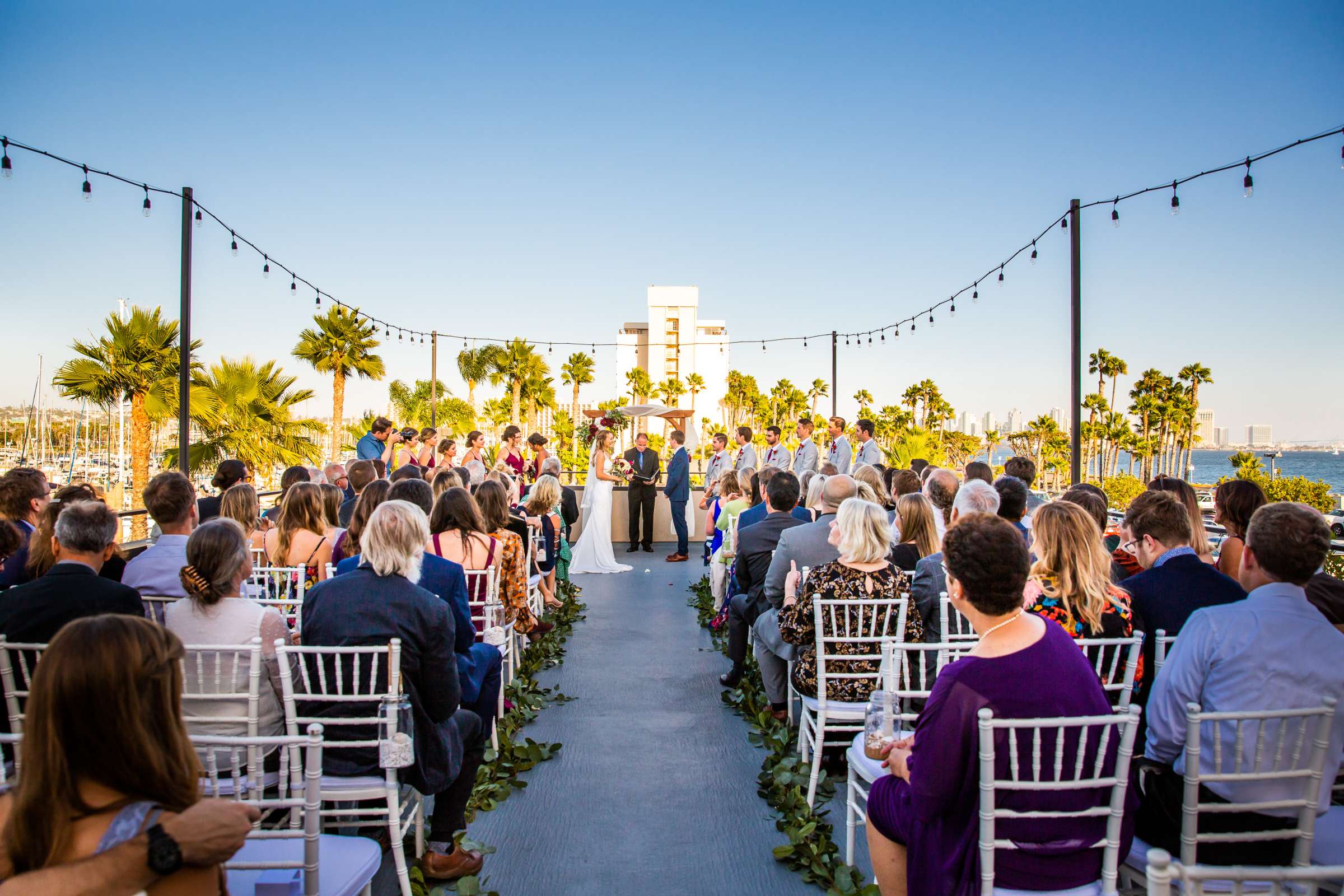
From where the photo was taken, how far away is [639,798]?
11.6ft

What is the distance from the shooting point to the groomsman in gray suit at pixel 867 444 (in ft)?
28.7

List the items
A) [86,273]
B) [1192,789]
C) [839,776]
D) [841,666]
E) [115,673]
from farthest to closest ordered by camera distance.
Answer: [86,273] → [839,776] → [841,666] → [1192,789] → [115,673]

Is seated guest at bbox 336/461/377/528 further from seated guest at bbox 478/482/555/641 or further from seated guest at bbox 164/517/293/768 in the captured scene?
seated guest at bbox 164/517/293/768

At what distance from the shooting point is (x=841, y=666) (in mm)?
3432

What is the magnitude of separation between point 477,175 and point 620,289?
19.8m

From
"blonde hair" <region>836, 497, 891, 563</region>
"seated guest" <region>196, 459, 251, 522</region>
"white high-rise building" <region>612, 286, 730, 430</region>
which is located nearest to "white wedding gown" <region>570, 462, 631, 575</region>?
"seated guest" <region>196, 459, 251, 522</region>

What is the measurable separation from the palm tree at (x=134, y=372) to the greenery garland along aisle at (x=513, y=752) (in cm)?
1176

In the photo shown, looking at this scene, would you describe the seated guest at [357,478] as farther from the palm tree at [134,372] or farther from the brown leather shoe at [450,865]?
the palm tree at [134,372]

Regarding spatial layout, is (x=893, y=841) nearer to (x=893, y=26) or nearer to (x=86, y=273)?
(x=893, y=26)

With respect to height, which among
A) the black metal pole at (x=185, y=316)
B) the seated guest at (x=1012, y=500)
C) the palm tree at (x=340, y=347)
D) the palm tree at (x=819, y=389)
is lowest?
the seated guest at (x=1012, y=500)

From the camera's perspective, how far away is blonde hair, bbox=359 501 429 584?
259 cm

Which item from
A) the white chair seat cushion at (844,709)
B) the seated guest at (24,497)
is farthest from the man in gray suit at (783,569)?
the seated guest at (24,497)

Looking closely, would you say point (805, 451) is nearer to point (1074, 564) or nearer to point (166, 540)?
point (1074, 564)

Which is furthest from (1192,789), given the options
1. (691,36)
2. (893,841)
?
(691,36)
